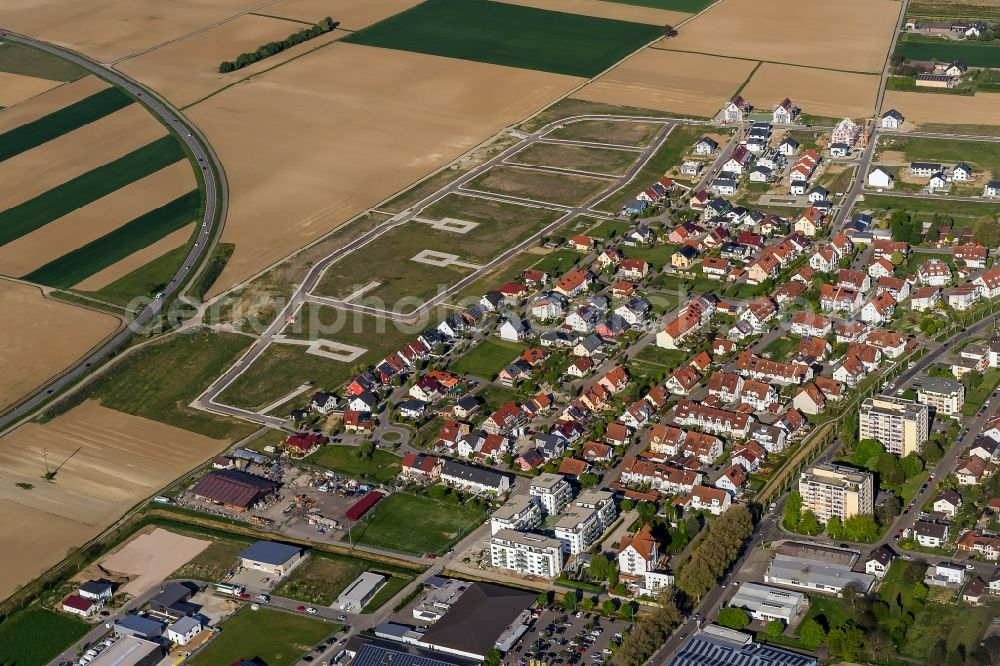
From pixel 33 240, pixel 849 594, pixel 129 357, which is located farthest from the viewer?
pixel 33 240

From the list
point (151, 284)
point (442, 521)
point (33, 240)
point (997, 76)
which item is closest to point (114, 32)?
point (33, 240)

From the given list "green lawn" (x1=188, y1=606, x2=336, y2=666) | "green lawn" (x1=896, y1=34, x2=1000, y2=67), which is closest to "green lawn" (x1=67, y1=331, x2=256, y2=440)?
"green lawn" (x1=188, y1=606, x2=336, y2=666)

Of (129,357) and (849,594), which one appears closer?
(849,594)

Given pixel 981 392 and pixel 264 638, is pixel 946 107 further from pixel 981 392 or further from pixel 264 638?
pixel 264 638

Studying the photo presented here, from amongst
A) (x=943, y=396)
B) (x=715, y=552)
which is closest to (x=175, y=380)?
(x=715, y=552)

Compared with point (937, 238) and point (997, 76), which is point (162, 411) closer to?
point (937, 238)
